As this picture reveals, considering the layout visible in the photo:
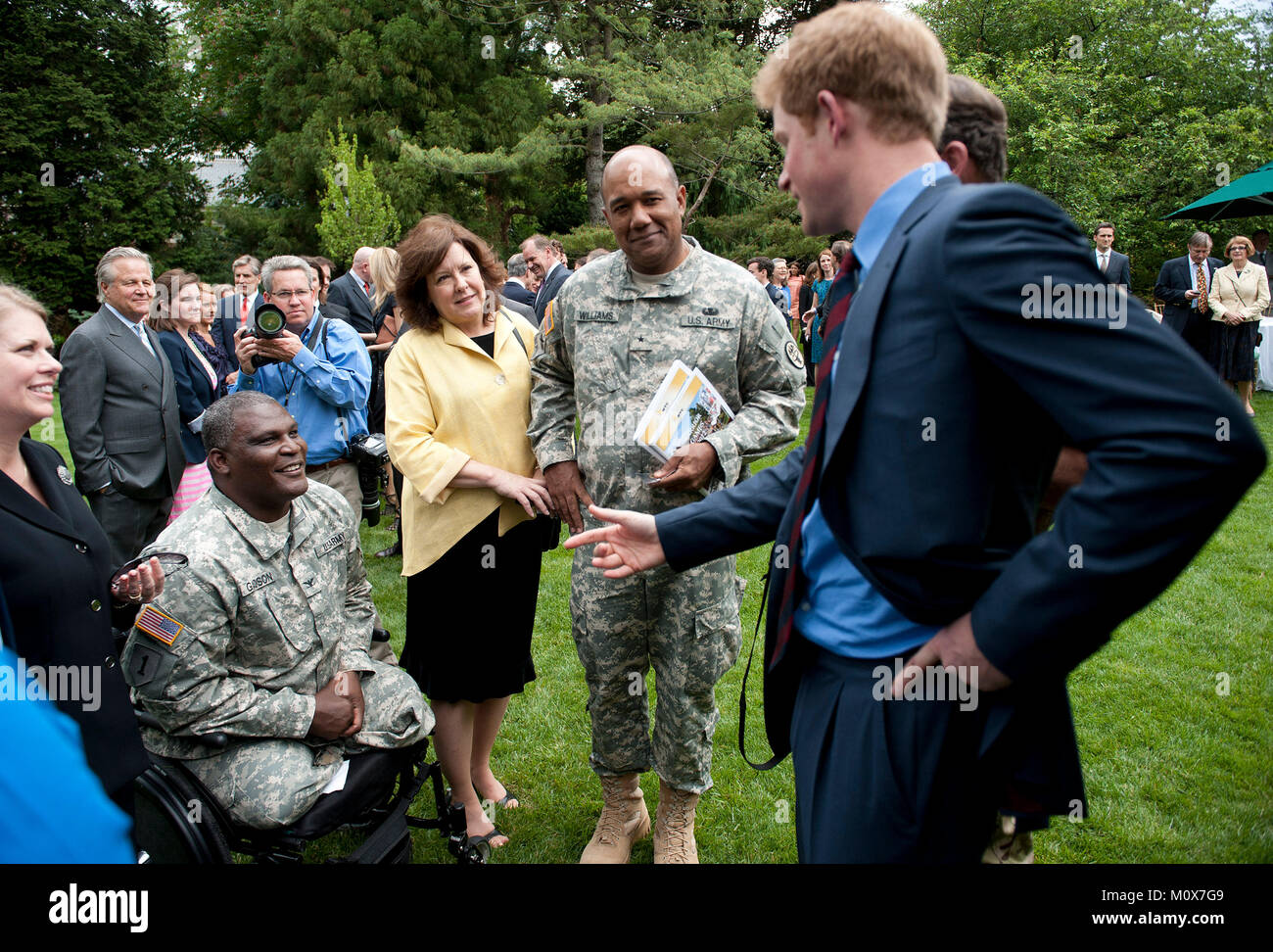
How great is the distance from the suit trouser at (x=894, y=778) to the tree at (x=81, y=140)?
27.0 meters

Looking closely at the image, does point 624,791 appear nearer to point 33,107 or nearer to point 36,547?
point 36,547

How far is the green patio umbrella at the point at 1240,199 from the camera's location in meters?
12.1

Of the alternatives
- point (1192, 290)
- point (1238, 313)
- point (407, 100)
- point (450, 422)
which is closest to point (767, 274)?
point (1192, 290)

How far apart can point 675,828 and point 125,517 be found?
12.9 feet

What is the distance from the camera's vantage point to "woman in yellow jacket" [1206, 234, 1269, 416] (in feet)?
39.6

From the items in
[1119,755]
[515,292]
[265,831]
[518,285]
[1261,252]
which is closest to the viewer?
[265,831]

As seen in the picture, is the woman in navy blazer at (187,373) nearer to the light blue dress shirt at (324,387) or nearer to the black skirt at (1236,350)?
the light blue dress shirt at (324,387)

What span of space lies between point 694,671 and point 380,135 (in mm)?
26859

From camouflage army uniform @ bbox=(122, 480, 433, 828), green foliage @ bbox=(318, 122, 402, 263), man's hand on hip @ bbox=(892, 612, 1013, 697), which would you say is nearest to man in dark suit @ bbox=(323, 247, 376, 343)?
camouflage army uniform @ bbox=(122, 480, 433, 828)

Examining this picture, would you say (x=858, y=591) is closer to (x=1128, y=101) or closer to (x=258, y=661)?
(x=258, y=661)

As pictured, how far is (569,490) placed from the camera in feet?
10.5

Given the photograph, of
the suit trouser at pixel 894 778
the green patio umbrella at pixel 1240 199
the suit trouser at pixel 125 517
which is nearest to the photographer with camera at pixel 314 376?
the suit trouser at pixel 125 517

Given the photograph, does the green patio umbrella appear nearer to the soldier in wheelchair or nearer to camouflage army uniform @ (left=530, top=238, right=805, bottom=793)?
camouflage army uniform @ (left=530, top=238, right=805, bottom=793)

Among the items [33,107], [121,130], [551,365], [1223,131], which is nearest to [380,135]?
[121,130]
